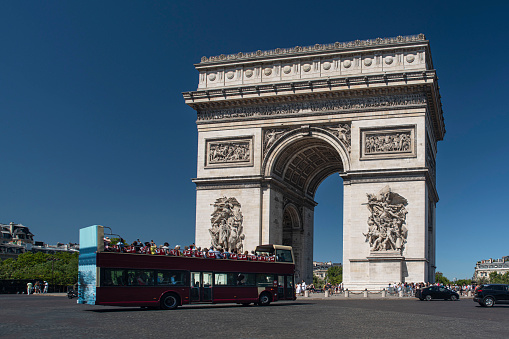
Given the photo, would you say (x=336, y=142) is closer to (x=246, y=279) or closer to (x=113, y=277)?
(x=246, y=279)

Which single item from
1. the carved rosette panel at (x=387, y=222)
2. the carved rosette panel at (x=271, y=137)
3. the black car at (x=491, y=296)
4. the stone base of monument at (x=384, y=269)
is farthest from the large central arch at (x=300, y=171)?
the black car at (x=491, y=296)

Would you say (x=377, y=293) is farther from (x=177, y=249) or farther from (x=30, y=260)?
(x=30, y=260)

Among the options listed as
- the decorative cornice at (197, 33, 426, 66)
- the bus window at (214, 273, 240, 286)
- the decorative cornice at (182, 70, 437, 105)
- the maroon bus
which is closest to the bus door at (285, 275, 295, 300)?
the maroon bus

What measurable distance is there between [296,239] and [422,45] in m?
18.4

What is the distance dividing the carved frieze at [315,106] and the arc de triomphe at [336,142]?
7 centimetres

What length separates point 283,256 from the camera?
31391mm

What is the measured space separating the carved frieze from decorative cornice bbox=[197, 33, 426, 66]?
3.53m

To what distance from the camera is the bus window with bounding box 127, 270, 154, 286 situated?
2467 centimetres

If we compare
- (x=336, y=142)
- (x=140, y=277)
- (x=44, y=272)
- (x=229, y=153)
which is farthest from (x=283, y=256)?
(x=44, y=272)

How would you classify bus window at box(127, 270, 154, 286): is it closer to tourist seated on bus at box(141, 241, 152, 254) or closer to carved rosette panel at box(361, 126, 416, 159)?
tourist seated on bus at box(141, 241, 152, 254)

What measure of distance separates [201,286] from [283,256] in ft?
18.4

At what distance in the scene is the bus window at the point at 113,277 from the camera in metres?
23.8

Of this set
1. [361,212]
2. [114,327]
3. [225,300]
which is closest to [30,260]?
[361,212]

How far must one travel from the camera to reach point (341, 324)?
18000 mm
